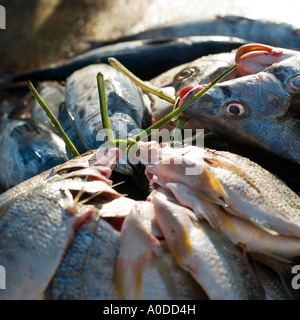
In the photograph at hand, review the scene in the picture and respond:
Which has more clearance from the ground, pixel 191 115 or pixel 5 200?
pixel 191 115

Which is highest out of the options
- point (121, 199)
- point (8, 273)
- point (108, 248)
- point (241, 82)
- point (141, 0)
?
point (141, 0)

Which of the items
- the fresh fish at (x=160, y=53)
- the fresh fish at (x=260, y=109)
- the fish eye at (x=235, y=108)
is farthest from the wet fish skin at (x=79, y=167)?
the fresh fish at (x=160, y=53)

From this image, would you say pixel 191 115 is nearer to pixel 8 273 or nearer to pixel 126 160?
pixel 126 160

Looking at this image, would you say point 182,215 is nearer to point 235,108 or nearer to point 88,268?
point 88,268

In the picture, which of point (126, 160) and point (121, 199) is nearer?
point (121, 199)

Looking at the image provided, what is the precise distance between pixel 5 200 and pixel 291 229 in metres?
1.36

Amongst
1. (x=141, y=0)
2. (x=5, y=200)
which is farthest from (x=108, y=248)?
(x=141, y=0)

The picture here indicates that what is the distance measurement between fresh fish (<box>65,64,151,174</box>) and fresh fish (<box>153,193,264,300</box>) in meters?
0.97

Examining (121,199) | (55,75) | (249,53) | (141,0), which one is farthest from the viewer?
(141,0)

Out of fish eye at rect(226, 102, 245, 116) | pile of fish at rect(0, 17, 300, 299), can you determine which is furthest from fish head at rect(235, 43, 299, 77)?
fish eye at rect(226, 102, 245, 116)

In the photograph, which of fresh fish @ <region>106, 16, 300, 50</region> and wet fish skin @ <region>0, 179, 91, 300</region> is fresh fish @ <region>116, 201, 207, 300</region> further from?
fresh fish @ <region>106, 16, 300, 50</region>

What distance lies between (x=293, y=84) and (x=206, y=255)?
1.33 m

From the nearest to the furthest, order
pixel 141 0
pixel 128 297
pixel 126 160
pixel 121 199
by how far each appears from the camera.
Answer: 1. pixel 128 297
2. pixel 121 199
3. pixel 126 160
4. pixel 141 0

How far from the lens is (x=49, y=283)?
1668 millimetres
